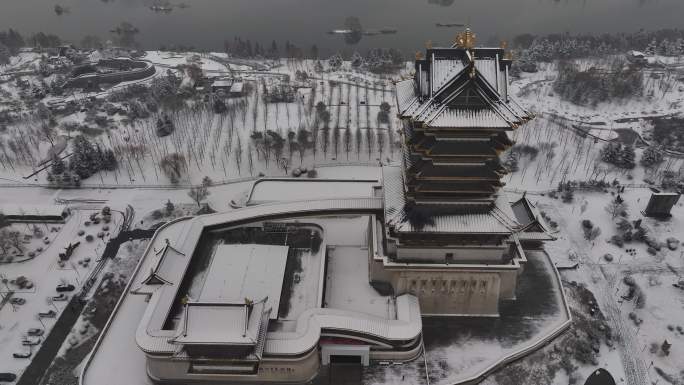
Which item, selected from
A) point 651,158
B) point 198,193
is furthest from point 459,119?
point 651,158

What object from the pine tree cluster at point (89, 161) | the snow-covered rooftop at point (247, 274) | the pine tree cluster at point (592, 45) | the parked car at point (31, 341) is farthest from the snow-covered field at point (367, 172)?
the snow-covered rooftop at point (247, 274)

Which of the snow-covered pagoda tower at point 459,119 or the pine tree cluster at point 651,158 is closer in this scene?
the snow-covered pagoda tower at point 459,119

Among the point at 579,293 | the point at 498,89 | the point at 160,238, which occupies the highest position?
the point at 498,89

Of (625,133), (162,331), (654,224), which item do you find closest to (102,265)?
(162,331)

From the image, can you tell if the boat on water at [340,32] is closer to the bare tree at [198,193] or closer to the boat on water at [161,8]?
the boat on water at [161,8]

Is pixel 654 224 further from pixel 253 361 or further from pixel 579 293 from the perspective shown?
pixel 253 361

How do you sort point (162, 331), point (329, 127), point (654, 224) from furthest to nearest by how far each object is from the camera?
point (329, 127) → point (654, 224) → point (162, 331)
